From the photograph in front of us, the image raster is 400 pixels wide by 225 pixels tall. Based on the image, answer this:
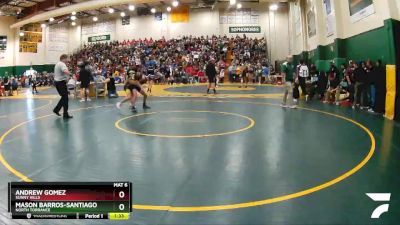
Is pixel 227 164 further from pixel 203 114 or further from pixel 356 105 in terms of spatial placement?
pixel 356 105

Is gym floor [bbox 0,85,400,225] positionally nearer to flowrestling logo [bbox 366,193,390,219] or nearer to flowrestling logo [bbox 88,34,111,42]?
flowrestling logo [bbox 366,193,390,219]

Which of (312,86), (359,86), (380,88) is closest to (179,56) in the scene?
(312,86)

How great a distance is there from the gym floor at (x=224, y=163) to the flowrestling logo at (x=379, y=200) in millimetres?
56

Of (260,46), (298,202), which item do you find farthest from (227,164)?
(260,46)

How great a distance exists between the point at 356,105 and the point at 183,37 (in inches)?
945

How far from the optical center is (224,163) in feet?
17.4

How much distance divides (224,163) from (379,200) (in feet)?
7.22

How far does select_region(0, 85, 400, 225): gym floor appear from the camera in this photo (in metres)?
3.63

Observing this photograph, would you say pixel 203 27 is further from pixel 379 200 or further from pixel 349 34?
pixel 379 200

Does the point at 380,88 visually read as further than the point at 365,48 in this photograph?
No
